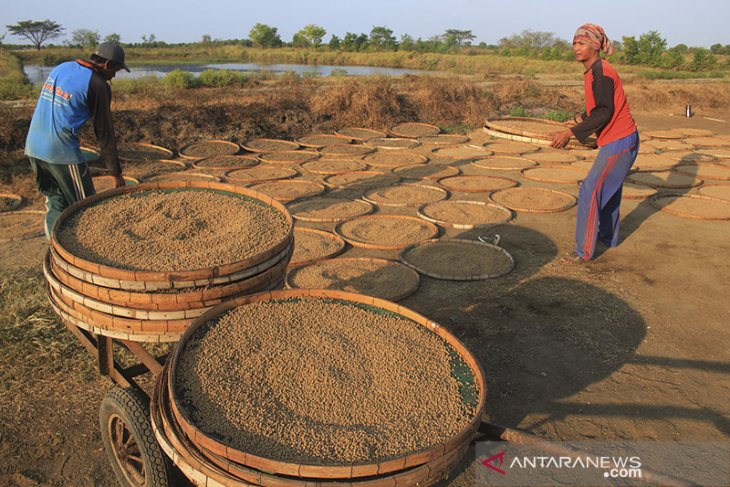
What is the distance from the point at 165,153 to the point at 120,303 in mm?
5597

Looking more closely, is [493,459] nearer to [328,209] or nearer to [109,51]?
[109,51]

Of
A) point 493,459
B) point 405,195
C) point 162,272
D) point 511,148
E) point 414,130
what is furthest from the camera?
point 414,130

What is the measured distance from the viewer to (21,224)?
437 centimetres

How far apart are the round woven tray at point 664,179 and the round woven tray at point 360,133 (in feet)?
12.9

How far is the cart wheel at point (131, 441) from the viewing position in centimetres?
154

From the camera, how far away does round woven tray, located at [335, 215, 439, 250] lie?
3826mm

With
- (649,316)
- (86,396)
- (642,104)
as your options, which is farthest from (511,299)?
(642,104)

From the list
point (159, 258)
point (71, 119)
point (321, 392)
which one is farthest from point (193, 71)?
point (321, 392)

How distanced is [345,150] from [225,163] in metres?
1.74

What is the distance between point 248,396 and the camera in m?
1.33

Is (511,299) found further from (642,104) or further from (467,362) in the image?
(642,104)

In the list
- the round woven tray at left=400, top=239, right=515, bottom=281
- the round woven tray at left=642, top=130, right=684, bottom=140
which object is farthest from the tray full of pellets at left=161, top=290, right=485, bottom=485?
the round woven tray at left=642, top=130, right=684, bottom=140

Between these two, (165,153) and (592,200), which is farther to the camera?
(165,153)

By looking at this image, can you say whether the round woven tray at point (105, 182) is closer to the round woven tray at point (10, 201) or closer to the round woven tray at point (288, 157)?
the round woven tray at point (10, 201)
